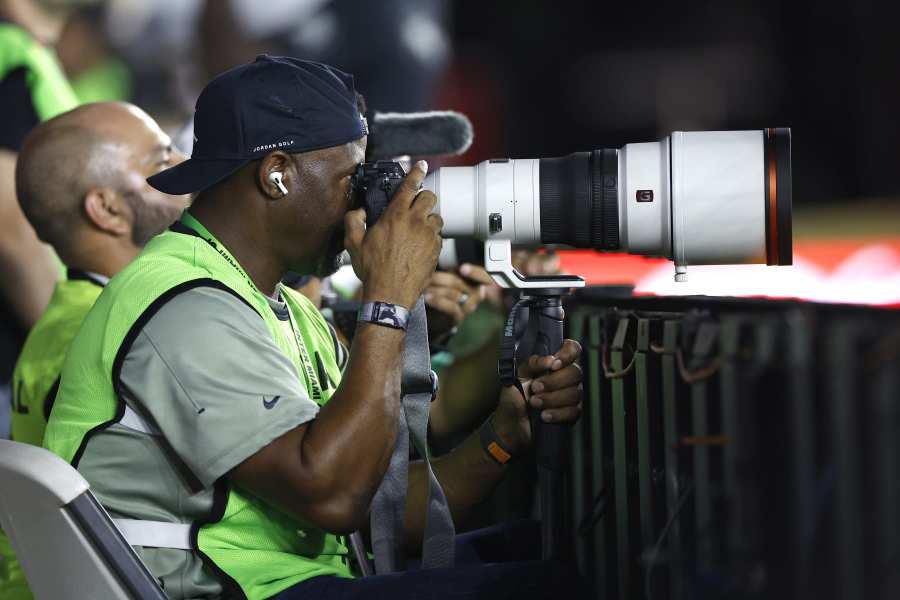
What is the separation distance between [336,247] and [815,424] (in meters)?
0.75

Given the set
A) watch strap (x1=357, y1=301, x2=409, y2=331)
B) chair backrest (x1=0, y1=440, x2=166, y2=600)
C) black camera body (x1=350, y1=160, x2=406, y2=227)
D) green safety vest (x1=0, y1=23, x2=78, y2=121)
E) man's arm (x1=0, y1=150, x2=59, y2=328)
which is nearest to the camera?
chair backrest (x1=0, y1=440, x2=166, y2=600)

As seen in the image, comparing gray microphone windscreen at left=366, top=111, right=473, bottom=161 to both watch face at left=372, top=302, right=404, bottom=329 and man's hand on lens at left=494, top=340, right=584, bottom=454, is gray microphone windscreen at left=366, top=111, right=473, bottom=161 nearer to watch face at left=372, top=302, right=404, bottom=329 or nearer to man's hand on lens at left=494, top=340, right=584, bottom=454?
man's hand on lens at left=494, top=340, right=584, bottom=454

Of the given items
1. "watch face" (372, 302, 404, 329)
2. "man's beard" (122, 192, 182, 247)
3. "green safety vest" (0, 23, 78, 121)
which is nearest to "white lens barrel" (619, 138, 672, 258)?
"watch face" (372, 302, 404, 329)

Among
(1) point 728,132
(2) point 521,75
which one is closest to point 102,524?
(1) point 728,132

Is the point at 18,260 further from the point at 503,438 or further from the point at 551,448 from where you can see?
the point at 551,448

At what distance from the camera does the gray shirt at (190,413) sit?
129 cm

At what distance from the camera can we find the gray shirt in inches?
50.9

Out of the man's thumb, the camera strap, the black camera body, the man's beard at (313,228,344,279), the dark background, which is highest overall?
the dark background

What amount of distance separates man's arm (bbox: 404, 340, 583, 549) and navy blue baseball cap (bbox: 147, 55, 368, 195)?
1.44 feet

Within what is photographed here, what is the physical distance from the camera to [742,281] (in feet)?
17.7

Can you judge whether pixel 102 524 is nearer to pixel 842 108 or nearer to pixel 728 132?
pixel 728 132

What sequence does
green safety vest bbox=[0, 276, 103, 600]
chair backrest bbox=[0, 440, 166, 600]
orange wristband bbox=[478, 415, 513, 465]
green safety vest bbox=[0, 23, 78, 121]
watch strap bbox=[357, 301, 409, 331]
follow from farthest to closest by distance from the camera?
green safety vest bbox=[0, 23, 78, 121] → green safety vest bbox=[0, 276, 103, 600] → orange wristband bbox=[478, 415, 513, 465] → watch strap bbox=[357, 301, 409, 331] → chair backrest bbox=[0, 440, 166, 600]

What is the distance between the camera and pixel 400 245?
4.75ft

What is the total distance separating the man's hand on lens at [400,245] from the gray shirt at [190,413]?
0.51 feet
